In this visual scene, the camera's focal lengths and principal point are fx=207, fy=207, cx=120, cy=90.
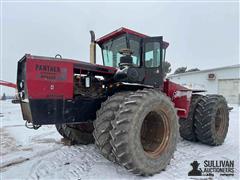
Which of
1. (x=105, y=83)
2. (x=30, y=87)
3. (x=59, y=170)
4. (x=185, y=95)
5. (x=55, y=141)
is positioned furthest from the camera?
(x=55, y=141)

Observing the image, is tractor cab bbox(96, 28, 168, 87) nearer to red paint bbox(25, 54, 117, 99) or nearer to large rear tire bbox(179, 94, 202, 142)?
red paint bbox(25, 54, 117, 99)

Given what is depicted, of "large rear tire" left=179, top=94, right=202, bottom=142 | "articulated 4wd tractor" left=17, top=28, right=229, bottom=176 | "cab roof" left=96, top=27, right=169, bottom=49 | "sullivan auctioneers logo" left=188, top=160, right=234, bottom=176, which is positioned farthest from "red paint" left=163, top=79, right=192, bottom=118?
"sullivan auctioneers logo" left=188, top=160, right=234, bottom=176

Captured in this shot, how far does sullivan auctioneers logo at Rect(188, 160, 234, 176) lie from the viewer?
370 cm

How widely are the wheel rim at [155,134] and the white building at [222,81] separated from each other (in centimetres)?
1575

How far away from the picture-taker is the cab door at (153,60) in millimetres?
4507

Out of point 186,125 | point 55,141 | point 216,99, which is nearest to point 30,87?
point 55,141

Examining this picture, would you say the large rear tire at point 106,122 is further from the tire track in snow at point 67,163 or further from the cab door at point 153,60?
the cab door at point 153,60

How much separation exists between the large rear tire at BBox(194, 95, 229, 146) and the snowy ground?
23 cm

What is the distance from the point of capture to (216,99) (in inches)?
229

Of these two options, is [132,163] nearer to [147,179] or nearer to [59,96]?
[147,179]

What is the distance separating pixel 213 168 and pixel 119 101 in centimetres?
228

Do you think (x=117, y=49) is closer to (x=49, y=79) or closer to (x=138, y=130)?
(x=49, y=79)

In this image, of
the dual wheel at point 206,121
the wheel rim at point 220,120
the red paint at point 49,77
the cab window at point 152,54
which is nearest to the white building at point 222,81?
the wheel rim at point 220,120

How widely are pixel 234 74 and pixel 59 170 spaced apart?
66.0ft
